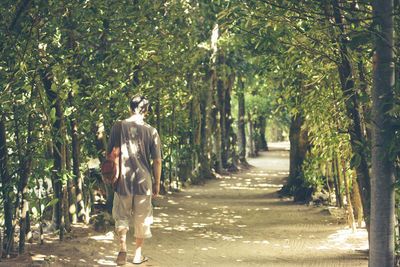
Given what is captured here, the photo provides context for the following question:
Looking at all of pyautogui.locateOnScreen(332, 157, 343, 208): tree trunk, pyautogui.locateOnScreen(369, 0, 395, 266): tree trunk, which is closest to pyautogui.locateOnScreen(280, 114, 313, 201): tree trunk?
pyautogui.locateOnScreen(332, 157, 343, 208): tree trunk

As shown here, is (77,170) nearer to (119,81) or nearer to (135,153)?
(119,81)

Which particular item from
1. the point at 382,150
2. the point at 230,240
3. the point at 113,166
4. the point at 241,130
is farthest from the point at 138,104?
the point at 241,130

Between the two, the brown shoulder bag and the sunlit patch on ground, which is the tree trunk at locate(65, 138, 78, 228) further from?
the sunlit patch on ground

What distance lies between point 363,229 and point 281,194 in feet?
23.9

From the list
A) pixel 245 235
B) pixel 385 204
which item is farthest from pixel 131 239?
pixel 385 204

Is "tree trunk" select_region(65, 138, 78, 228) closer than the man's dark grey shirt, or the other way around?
the man's dark grey shirt

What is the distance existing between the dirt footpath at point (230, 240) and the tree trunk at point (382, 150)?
281 cm

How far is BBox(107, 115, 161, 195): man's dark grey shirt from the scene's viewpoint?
21.4 ft

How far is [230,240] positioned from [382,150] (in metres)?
5.36

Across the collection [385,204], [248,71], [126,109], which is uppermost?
[248,71]

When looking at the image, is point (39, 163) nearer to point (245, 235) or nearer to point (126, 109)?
point (126, 109)

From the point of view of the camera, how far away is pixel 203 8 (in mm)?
17359

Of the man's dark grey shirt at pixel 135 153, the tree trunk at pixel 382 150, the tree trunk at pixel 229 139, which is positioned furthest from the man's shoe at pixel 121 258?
the tree trunk at pixel 229 139

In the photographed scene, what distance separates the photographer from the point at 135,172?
21.4ft
